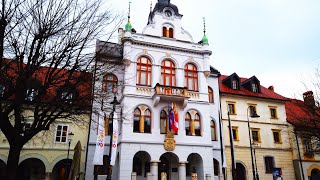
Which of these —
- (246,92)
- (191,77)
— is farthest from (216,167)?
(246,92)

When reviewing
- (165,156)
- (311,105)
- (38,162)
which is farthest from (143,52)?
(311,105)

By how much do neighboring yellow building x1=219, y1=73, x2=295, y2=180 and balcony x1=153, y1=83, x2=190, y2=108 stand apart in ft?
21.0

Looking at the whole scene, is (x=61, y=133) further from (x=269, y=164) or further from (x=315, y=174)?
(x=315, y=174)

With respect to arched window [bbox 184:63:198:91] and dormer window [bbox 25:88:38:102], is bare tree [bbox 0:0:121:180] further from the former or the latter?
arched window [bbox 184:63:198:91]

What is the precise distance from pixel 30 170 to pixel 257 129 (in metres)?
23.0

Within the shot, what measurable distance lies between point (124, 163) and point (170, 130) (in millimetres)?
4793

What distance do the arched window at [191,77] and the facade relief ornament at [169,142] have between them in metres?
5.40

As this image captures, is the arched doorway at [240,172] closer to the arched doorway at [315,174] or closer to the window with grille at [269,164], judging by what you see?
the window with grille at [269,164]

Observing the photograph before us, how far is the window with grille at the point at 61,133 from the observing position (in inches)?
981

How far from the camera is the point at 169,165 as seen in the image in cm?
2573

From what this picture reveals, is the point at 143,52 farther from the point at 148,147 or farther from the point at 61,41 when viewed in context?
the point at 61,41

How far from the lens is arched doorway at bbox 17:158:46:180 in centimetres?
2486

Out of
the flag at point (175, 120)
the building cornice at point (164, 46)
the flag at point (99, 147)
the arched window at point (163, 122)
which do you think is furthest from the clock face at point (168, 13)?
the flag at point (99, 147)

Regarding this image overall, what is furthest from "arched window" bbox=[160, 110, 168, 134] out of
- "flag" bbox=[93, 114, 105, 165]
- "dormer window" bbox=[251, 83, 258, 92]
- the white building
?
"dormer window" bbox=[251, 83, 258, 92]
